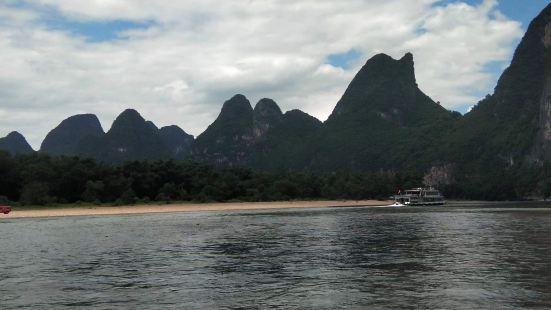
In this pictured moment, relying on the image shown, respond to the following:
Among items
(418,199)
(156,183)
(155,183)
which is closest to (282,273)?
(155,183)

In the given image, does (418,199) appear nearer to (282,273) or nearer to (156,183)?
(156,183)

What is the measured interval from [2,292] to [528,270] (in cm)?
2557

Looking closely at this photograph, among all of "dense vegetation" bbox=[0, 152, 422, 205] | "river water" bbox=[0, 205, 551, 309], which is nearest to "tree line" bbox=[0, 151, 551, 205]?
"dense vegetation" bbox=[0, 152, 422, 205]

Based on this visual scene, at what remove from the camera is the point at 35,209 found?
102m

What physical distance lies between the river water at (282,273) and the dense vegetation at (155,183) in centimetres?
7407

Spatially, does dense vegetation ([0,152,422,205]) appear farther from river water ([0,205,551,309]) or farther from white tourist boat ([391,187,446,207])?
river water ([0,205,551,309])

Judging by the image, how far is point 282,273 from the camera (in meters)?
26.1

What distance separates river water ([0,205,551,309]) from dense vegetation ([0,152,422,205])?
7407 cm

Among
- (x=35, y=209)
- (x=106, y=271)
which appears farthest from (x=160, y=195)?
(x=106, y=271)

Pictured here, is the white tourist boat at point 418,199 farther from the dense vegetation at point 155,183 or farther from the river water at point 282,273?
the river water at point 282,273

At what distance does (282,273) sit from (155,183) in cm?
11682

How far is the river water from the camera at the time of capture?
19453mm

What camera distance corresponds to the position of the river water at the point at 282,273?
19.5 meters

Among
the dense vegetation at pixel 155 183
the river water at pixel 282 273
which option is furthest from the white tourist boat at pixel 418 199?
the river water at pixel 282 273
